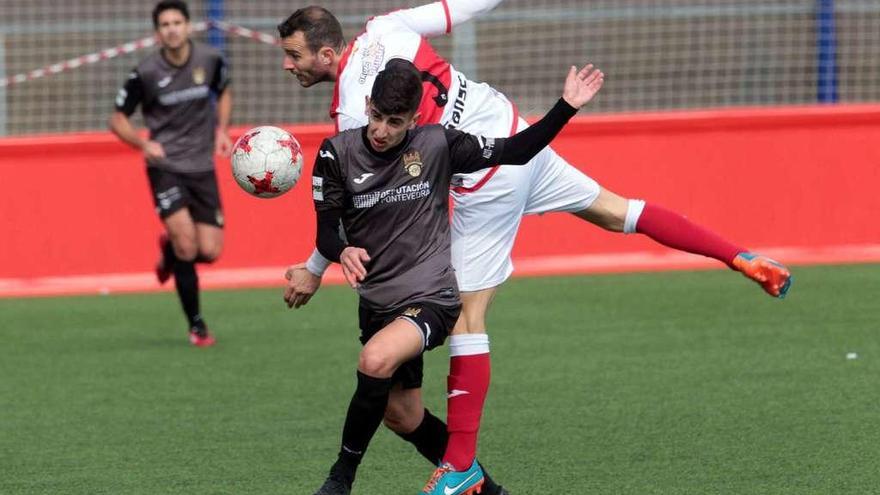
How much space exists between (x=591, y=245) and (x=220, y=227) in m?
3.28

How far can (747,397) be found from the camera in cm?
768

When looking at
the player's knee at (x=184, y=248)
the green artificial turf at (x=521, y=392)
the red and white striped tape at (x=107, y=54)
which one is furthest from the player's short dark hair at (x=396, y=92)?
the red and white striped tape at (x=107, y=54)

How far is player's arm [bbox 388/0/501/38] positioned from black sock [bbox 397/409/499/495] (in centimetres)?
166

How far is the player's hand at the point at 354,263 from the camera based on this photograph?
524 cm

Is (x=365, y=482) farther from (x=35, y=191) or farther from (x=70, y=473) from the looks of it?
(x=35, y=191)

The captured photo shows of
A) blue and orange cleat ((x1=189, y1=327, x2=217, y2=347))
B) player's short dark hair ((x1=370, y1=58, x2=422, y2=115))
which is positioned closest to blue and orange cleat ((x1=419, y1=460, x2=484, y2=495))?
player's short dark hair ((x1=370, y1=58, x2=422, y2=115))

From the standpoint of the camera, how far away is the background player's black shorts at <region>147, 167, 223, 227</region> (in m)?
10.2

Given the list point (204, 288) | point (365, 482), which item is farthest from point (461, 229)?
point (204, 288)

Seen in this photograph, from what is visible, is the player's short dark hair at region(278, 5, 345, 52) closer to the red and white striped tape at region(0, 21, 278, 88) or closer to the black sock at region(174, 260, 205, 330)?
the black sock at region(174, 260, 205, 330)

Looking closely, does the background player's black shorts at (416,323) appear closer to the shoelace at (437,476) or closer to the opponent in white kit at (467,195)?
the opponent in white kit at (467,195)

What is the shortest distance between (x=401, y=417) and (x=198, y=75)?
5082 millimetres

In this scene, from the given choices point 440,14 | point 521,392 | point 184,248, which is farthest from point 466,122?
point 184,248

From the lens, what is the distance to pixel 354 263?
5254 millimetres

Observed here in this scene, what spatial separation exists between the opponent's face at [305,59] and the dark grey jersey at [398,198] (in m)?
0.48
